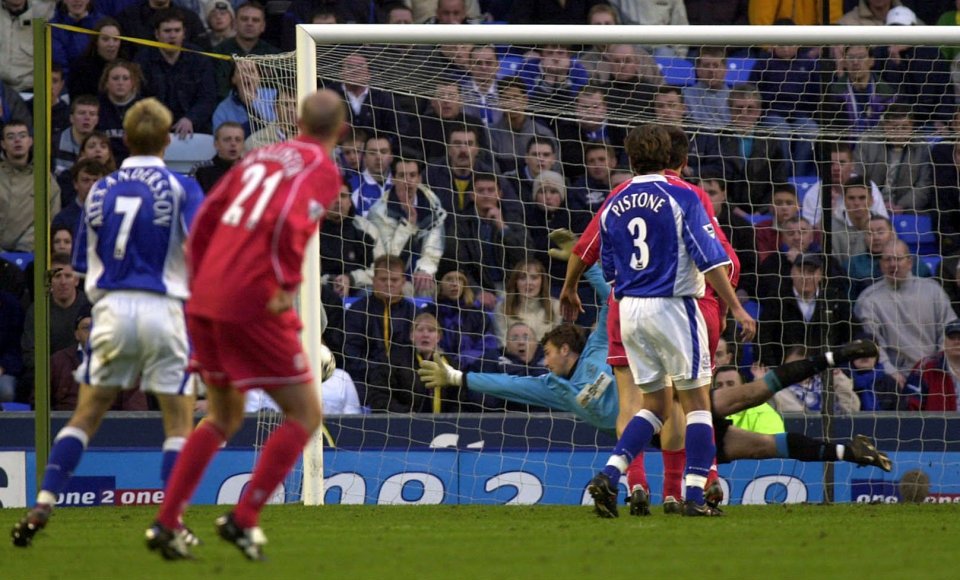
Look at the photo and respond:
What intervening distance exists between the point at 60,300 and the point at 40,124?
8.78ft

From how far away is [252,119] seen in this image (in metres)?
10.7

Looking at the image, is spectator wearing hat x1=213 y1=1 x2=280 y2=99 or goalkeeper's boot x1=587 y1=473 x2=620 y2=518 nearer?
goalkeeper's boot x1=587 y1=473 x2=620 y2=518

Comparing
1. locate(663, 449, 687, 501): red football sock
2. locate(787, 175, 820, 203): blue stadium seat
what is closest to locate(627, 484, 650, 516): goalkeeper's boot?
locate(663, 449, 687, 501): red football sock

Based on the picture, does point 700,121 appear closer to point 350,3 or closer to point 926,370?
point 926,370

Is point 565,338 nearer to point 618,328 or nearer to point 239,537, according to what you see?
point 618,328

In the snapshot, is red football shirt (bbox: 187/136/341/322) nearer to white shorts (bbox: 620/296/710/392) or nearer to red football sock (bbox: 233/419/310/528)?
red football sock (bbox: 233/419/310/528)

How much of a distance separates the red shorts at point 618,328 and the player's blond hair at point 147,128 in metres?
2.89

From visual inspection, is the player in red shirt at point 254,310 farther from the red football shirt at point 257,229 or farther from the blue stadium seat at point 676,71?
the blue stadium seat at point 676,71

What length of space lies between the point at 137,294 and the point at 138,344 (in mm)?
212

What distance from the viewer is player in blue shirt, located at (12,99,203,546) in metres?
6.21

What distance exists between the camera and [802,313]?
11.8 m

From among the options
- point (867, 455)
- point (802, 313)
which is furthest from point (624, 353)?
point (802, 313)

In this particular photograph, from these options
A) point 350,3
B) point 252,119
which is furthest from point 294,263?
point 350,3

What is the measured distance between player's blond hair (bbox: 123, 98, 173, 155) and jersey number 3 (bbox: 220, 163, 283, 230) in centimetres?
105
